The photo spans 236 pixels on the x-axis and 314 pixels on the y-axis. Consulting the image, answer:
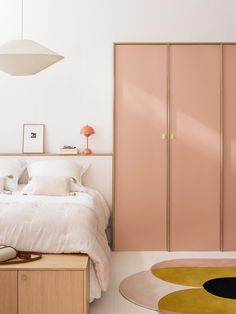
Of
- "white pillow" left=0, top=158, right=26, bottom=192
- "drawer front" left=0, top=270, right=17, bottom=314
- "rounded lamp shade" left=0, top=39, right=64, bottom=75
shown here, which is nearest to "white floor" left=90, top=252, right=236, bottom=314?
"drawer front" left=0, top=270, right=17, bottom=314

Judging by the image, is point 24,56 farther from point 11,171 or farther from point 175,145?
point 175,145

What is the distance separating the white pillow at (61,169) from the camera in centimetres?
439

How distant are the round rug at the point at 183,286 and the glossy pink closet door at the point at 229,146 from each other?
1.64 ft

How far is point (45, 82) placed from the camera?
4.77 meters

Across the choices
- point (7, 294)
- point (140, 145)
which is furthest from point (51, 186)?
point (7, 294)

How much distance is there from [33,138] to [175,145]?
1434 millimetres

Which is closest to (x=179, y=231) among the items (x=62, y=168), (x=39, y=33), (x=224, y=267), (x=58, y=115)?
(x=224, y=267)

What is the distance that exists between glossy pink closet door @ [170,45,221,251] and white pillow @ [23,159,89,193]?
2.92ft

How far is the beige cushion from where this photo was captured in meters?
4.11

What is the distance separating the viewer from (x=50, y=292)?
8.13ft

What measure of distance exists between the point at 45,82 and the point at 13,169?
3.17ft

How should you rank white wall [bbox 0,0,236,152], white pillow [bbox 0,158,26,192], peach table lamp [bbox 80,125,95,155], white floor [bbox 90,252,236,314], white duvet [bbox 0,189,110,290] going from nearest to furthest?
white duvet [bbox 0,189,110,290], white floor [bbox 90,252,236,314], white pillow [bbox 0,158,26,192], peach table lamp [bbox 80,125,95,155], white wall [bbox 0,0,236,152]

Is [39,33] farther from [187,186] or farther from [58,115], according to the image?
[187,186]

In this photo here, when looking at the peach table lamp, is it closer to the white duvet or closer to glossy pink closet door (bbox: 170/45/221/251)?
glossy pink closet door (bbox: 170/45/221/251)
